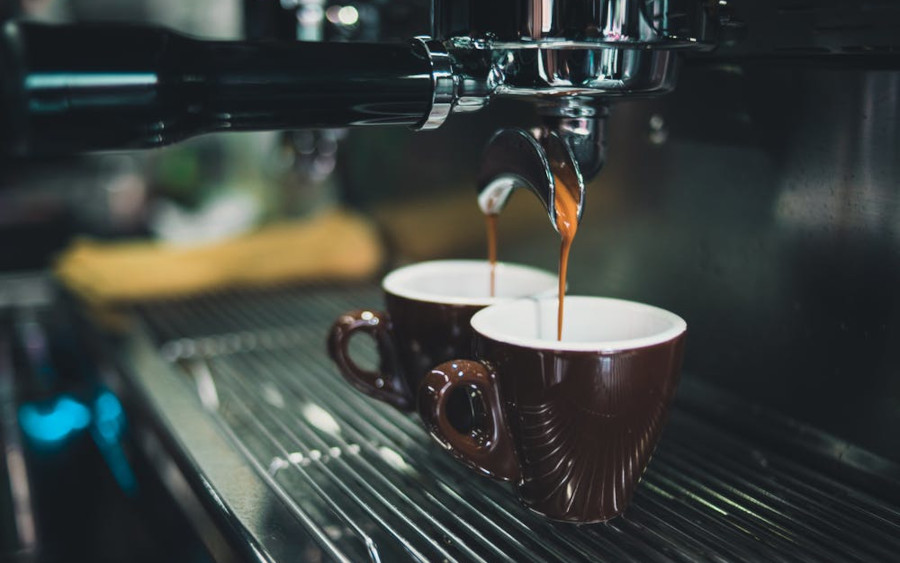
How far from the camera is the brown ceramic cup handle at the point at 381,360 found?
0.53 metres

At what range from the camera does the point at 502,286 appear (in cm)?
57

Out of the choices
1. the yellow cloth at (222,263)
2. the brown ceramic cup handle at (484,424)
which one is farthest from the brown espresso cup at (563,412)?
the yellow cloth at (222,263)

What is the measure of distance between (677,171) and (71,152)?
40 centimetres

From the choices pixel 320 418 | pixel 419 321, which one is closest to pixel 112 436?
pixel 320 418

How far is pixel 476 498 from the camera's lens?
1.48ft

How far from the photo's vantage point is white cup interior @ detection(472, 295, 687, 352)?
1.47ft

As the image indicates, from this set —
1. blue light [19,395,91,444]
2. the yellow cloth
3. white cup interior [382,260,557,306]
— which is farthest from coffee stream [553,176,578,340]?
blue light [19,395,91,444]

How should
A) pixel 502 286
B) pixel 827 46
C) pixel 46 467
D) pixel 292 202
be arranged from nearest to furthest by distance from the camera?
1. pixel 827 46
2. pixel 502 286
3. pixel 46 467
4. pixel 292 202

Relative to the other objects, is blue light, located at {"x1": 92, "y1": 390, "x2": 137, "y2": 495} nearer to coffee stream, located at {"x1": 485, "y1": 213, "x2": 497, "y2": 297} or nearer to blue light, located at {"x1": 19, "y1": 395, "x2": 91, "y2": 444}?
blue light, located at {"x1": 19, "y1": 395, "x2": 91, "y2": 444}

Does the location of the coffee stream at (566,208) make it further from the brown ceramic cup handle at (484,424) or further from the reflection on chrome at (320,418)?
the reflection on chrome at (320,418)

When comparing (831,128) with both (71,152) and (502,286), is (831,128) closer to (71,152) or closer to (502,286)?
(502,286)

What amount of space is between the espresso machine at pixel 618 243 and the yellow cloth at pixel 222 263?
203 mm

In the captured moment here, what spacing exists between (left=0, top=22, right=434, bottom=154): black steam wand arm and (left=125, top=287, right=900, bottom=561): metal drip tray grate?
0.65 ft

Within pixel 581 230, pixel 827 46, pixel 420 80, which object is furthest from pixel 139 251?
pixel 827 46
